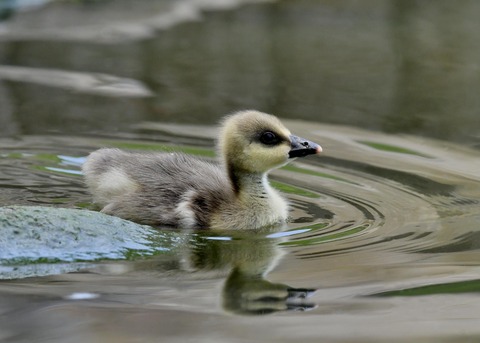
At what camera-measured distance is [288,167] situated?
→ 6.85m

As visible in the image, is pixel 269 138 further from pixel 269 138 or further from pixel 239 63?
pixel 239 63

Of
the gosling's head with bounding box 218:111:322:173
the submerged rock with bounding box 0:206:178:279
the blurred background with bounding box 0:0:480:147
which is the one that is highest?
the blurred background with bounding box 0:0:480:147

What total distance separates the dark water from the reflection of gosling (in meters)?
0.19

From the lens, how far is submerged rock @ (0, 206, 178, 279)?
4727 millimetres

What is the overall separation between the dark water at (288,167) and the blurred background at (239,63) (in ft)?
0.10

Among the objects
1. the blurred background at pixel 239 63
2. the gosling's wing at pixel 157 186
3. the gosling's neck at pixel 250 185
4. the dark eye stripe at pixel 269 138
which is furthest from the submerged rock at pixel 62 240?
the blurred background at pixel 239 63

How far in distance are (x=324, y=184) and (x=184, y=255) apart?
62.4 inches

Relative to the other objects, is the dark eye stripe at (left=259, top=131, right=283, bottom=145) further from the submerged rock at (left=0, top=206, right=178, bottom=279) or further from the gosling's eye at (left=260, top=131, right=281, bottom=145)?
the submerged rock at (left=0, top=206, right=178, bottom=279)

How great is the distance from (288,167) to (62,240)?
7.39ft

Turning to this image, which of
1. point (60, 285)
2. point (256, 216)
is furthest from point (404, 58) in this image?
point (60, 285)

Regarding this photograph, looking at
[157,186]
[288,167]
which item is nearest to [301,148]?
[157,186]

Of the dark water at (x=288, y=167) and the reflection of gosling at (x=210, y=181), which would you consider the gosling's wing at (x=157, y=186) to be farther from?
the dark water at (x=288, y=167)

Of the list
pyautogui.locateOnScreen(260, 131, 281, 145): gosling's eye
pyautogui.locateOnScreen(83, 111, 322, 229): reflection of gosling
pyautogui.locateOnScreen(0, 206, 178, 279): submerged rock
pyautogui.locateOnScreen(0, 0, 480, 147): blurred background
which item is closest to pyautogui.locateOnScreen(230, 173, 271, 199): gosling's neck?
pyautogui.locateOnScreen(83, 111, 322, 229): reflection of gosling

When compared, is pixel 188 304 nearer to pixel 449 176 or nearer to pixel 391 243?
pixel 391 243
